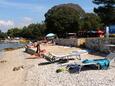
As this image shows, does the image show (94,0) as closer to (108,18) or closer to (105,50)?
(108,18)

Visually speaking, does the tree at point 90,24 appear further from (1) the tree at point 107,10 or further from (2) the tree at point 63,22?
(1) the tree at point 107,10

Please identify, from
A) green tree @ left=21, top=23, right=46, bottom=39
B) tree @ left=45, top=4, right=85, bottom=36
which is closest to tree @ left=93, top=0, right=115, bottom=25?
tree @ left=45, top=4, right=85, bottom=36

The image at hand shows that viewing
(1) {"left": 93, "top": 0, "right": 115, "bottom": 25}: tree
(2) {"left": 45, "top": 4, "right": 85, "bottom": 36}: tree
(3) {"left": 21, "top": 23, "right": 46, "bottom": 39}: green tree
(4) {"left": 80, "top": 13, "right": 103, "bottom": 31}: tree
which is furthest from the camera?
(3) {"left": 21, "top": 23, "right": 46, "bottom": 39}: green tree

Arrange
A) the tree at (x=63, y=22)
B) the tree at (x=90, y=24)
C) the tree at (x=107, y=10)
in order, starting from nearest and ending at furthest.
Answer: the tree at (x=107, y=10) → the tree at (x=63, y=22) → the tree at (x=90, y=24)

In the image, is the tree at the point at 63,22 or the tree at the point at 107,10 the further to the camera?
the tree at the point at 63,22

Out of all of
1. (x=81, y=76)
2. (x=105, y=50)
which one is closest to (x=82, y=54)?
(x=105, y=50)

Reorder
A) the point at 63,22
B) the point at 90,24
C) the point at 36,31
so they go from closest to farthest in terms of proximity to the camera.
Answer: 1. the point at 63,22
2. the point at 90,24
3. the point at 36,31

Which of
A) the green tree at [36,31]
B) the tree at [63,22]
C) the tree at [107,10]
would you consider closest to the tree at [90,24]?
the tree at [63,22]

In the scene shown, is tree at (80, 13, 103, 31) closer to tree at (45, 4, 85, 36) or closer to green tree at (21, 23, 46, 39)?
tree at (45, 4, 85, 36)

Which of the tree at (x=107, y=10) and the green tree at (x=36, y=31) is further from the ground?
the tree at (x=107, y=10)

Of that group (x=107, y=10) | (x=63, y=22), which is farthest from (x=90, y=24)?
(x=107, y=10)

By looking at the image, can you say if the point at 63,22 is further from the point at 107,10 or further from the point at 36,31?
the point at 36,31

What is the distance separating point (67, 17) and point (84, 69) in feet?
215

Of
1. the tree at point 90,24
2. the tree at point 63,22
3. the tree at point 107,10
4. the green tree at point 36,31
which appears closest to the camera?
the tree at point 107,10
